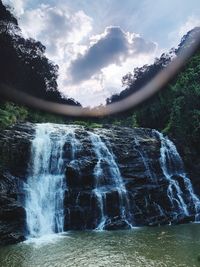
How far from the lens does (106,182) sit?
2455 cm

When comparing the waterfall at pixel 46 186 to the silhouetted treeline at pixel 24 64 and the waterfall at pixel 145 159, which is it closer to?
the waterfall at pixel 145 159

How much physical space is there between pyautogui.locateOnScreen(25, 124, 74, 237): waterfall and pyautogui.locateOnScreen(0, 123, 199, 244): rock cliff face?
34cm

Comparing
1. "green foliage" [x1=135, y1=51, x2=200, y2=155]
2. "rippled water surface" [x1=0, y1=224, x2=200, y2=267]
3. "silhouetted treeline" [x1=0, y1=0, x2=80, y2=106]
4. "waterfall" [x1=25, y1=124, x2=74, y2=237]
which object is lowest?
"rippled water surface" [x1=0, y1=224, x2=200, y2=267]

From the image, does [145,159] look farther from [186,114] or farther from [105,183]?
[186,114]

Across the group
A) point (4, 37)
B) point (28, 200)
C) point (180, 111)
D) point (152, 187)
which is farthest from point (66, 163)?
point (4, 37)

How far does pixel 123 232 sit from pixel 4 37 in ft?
97.0

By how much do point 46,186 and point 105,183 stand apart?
4000 millimetres

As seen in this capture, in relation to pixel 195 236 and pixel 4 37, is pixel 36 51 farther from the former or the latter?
pixel 195 236

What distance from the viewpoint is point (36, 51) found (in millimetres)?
49219

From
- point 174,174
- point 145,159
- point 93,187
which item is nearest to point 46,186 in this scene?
point 93,187

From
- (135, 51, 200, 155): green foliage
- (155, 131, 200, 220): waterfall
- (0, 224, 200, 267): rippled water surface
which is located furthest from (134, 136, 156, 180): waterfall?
(0, 224, 200, 267): rippled water surface

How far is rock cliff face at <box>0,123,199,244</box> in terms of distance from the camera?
71.1ft

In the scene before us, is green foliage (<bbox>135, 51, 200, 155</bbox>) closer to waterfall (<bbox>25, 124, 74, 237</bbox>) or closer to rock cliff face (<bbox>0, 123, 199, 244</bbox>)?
rock cliff face (<bbox>0, 123, 199, 244</bbox>)

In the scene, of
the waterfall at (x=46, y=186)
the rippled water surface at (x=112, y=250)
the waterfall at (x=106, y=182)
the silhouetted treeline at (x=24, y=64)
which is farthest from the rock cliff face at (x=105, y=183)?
the silhouetted treeline at (x=24, y=64)
